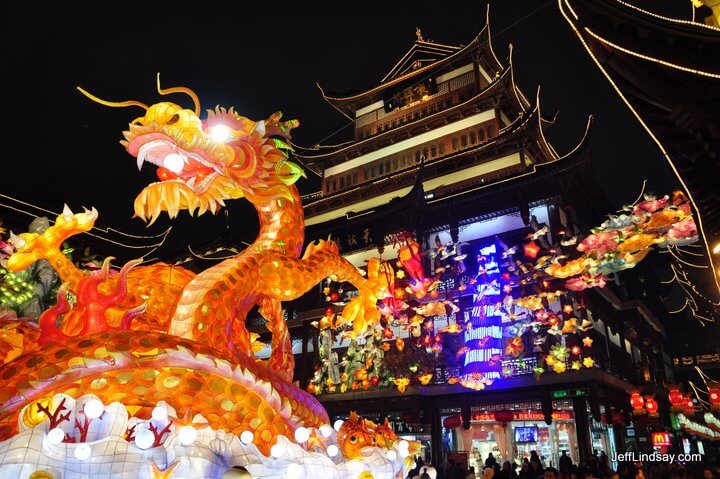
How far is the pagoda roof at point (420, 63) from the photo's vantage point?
22.2 metres

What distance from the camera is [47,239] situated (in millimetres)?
3930

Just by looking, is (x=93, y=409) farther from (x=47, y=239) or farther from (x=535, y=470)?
(x=535, y=470)

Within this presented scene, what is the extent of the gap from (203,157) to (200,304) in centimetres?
119

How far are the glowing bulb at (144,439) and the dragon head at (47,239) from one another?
80.4 inches

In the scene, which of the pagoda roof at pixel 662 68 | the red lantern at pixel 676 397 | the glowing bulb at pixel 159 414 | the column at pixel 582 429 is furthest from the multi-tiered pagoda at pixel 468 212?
the glowing bulb at pixel 159 414

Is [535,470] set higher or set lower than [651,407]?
lower

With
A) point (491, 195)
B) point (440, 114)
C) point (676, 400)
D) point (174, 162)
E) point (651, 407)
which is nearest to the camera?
point (174, 162)

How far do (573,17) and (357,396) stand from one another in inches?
579

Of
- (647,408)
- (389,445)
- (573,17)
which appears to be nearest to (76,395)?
(389,445)

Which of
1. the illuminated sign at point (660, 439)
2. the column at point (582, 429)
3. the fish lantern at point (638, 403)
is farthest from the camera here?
the illuminated sign at point (660, 439)

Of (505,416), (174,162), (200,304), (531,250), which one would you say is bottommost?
(505,416)

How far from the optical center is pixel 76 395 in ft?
9.18

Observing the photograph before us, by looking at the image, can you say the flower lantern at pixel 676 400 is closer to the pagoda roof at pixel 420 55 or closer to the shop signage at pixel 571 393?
the shop signage at pixel 571 393

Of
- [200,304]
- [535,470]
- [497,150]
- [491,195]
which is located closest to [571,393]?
[535,470]
